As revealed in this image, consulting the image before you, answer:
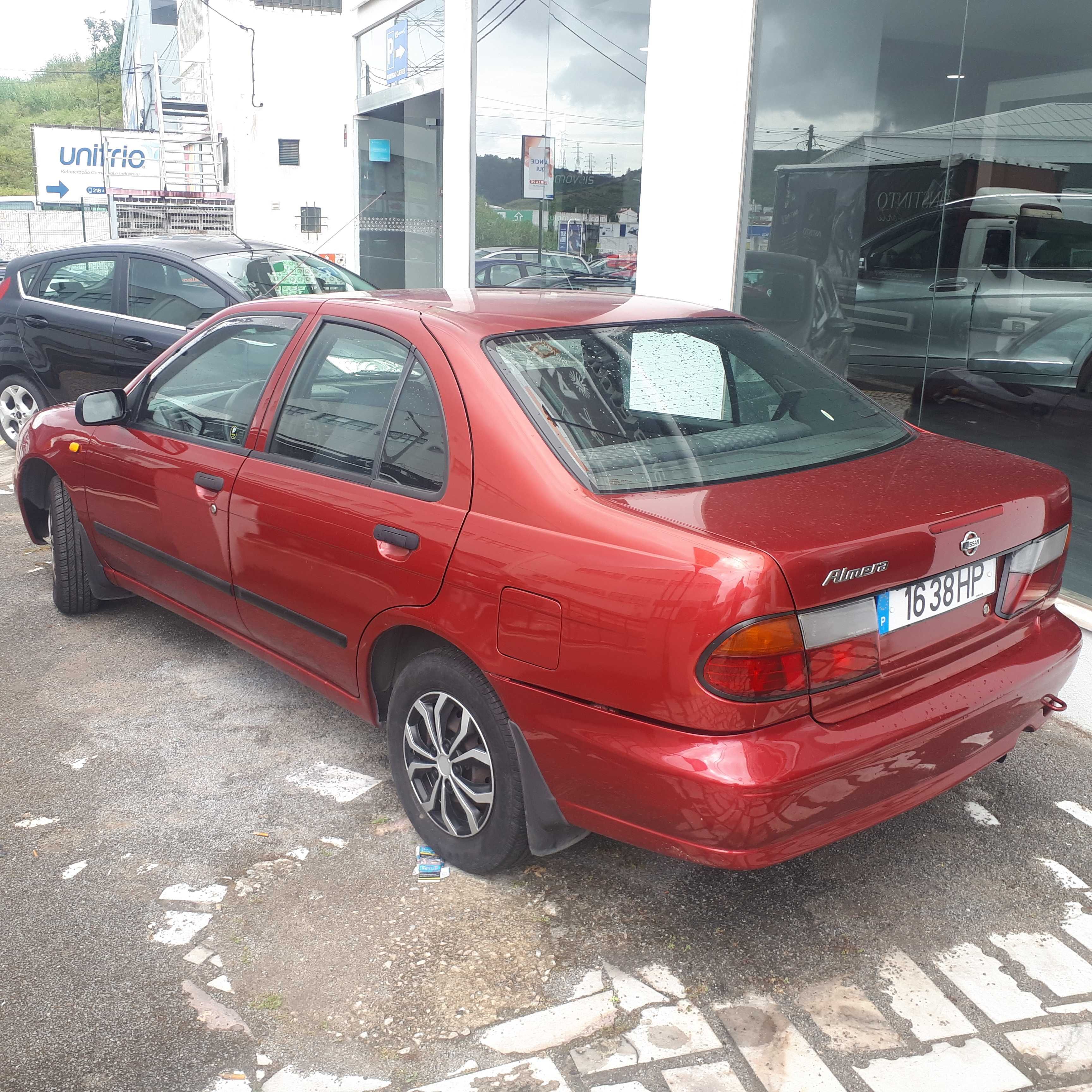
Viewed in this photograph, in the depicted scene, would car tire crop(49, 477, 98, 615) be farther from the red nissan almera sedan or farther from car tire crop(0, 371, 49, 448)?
car tire crop(0, 371, 49, 448)

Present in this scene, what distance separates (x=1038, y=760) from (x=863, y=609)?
6.22 ft

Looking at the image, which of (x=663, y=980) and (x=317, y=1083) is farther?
(x=663, y=980)

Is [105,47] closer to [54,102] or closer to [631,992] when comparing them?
[54,102]

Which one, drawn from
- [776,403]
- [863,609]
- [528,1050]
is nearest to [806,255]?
[776,403]

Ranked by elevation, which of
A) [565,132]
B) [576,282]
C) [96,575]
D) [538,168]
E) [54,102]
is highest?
[54,102]

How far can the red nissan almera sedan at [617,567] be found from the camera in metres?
2.32

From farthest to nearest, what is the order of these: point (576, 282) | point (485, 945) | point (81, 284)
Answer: point (576, 282) < point (81, 284) < point (485, 945)

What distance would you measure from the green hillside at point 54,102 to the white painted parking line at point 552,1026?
80567mm

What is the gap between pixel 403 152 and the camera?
12.6 m

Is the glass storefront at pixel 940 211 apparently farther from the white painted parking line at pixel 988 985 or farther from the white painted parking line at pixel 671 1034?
the white painted parking line at pixel 671 1034

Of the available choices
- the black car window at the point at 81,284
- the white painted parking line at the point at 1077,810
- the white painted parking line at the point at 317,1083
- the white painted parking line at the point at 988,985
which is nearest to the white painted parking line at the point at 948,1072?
the white painted parking line at the point at 988,985

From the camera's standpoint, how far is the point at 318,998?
8.41ft

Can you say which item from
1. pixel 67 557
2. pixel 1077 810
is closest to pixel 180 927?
pixel 67 557

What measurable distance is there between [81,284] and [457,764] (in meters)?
6.35
